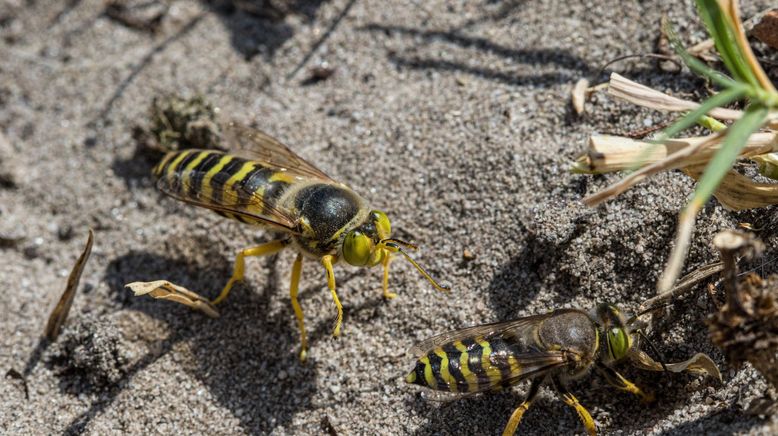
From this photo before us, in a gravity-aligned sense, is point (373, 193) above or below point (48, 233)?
above

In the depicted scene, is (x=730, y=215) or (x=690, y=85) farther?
(x=690, y=85)

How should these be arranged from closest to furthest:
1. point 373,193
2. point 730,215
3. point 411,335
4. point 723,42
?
point 723,42
point 730,215
point 411,335
point 373,193

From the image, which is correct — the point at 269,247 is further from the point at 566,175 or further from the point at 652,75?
the point at 652,75

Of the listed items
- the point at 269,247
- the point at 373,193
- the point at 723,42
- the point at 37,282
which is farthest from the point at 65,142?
the point at 723,42

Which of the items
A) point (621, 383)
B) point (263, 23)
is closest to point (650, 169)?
point (621, 383)

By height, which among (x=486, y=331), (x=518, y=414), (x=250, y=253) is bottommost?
(x=250, y=253)

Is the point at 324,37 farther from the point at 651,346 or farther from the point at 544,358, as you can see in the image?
the point at 651,346

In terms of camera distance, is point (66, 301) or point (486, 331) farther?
point (66, 301)
